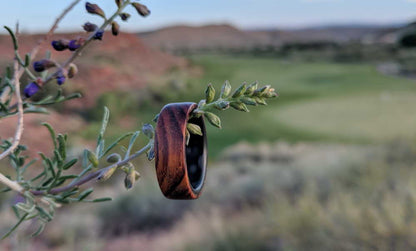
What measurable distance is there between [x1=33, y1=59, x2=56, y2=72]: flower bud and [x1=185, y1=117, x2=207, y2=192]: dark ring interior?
0.18m

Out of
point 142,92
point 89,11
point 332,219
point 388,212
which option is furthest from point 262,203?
point 142,92

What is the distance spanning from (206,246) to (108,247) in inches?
47.2

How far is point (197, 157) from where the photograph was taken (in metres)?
0.57

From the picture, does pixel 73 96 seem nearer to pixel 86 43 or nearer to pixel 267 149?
pixel 86 43

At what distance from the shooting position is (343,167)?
4.17m

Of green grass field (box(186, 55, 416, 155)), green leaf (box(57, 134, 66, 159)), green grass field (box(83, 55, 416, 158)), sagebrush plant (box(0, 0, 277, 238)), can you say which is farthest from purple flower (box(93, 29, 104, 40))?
green grass field (box(83, 55, 416, 158))

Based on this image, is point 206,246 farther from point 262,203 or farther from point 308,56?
point 308,56

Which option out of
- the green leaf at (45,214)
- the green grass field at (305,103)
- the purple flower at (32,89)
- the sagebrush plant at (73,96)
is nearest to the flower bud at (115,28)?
the sagebrush plant at (73,96)

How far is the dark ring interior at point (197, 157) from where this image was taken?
1.77ft

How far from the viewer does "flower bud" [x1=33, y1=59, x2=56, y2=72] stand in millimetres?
523

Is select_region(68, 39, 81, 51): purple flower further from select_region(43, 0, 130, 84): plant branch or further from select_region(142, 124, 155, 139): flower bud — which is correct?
select_region(142, 124, 155, 139): flower bud

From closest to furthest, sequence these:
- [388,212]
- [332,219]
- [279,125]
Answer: [388,212], [332,219], [279,125]

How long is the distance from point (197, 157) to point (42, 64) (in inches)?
8.5

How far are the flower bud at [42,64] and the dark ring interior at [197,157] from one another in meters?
0.18
